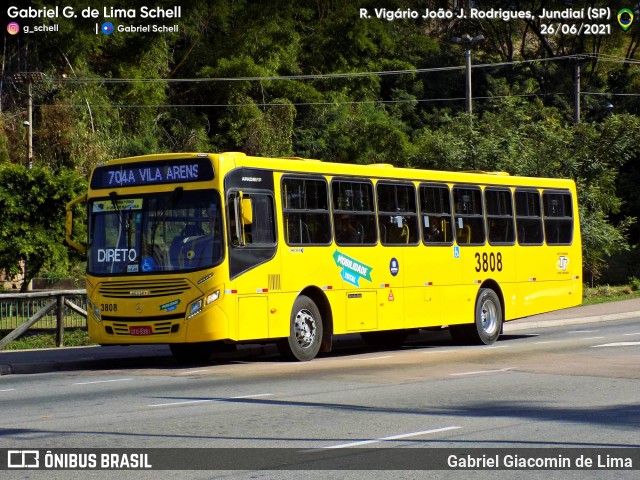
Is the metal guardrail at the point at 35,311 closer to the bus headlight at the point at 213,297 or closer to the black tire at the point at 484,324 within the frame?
the bus headlight at the point at 213,297

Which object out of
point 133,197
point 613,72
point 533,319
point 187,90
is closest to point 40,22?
point 187,90

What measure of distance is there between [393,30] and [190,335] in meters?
46.8

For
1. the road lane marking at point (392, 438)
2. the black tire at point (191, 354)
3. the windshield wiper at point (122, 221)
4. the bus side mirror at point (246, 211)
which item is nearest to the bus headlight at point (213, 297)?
the bus side mirror at point (246, 211)

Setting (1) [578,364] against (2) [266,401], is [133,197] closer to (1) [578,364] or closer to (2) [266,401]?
(2) [266,401]

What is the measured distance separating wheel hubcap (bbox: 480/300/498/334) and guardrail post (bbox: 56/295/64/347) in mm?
8314

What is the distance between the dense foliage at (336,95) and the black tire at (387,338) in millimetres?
10668

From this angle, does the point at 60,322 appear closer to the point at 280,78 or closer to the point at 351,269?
the point at 351,269

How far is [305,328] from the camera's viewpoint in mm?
18453

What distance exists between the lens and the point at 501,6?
216ft

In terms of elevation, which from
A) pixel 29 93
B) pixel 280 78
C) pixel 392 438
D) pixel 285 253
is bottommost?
pixel 392 438

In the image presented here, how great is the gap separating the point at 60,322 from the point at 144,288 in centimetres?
521

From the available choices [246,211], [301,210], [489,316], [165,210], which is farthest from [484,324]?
[165,210]

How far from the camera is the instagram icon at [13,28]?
41.8 metres

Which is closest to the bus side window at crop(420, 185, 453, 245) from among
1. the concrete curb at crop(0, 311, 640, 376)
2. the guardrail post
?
the concrete curb at crop(0, 311, 640, 376)
